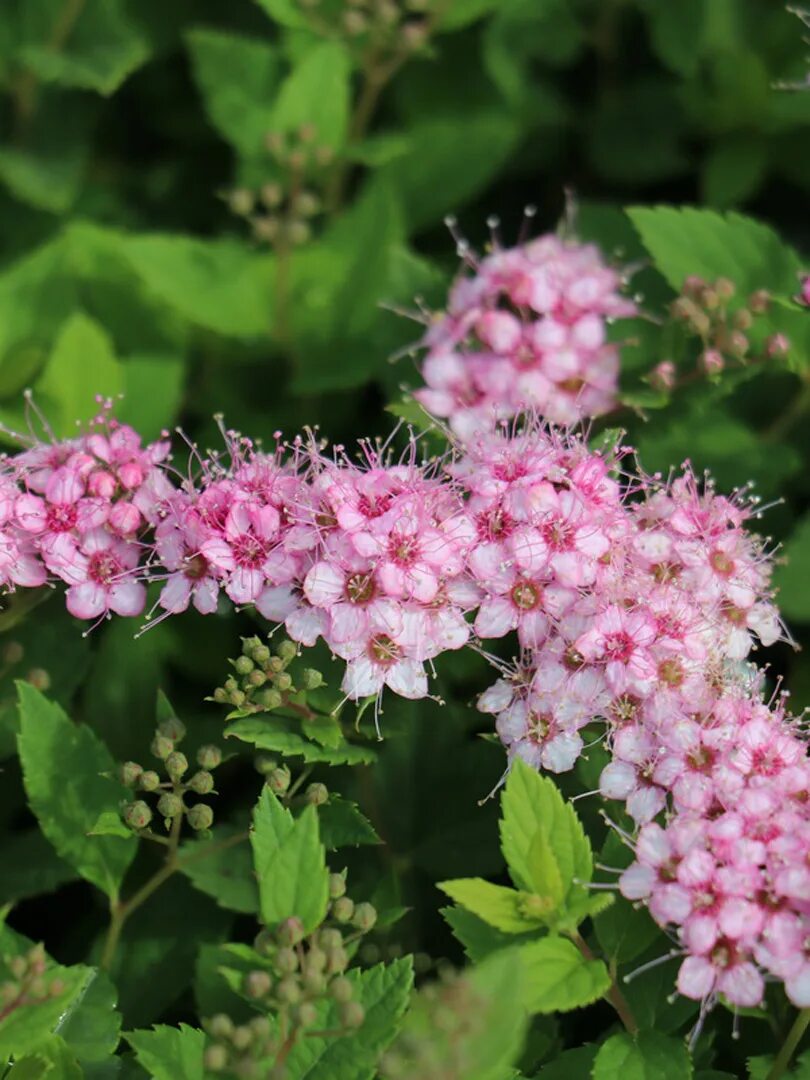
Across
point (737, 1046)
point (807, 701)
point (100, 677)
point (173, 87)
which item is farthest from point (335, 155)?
point (737, 1046)

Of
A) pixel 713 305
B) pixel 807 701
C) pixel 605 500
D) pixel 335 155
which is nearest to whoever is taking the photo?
pixel 605 500

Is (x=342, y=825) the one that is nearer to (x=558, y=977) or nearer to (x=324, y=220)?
(x=558, y=977)

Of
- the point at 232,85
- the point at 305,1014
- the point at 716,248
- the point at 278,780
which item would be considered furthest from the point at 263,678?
the point at 232,85

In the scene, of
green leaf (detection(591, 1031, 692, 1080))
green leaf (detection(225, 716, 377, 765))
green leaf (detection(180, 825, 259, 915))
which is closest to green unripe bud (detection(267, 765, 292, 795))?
green leaf (detection(225, 716, 377, 765))

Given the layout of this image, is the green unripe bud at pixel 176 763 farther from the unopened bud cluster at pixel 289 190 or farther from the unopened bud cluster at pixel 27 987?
the unopened bud cluster at pixel 289 190

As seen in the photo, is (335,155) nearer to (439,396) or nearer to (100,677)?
(439,396)
